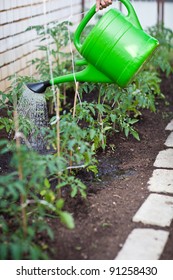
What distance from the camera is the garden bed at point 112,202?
6.82 feet

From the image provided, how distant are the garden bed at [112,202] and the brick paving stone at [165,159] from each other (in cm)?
3

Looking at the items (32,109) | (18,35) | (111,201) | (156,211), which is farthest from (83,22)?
(18,35)

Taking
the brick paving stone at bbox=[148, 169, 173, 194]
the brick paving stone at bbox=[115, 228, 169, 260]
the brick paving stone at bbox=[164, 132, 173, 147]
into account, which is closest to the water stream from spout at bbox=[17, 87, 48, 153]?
the brick paving stone at bbox=[148, 169, 173, 194]

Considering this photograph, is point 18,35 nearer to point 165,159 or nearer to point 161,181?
point 165,159

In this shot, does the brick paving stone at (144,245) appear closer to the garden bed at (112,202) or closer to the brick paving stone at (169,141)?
the garden bed at (112,202)

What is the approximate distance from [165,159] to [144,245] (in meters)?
1.01

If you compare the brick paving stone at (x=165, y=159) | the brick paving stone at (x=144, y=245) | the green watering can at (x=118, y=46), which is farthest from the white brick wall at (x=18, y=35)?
the brick paving stone at (x=144, y=245)

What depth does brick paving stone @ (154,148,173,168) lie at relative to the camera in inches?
115

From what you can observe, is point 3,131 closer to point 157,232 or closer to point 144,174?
point 144,174

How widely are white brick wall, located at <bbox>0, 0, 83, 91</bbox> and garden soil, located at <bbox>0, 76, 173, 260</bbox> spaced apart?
1064 mm

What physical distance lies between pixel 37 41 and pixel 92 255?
8.92 ft

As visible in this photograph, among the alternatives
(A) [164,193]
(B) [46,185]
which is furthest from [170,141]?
(B) [46,185]
